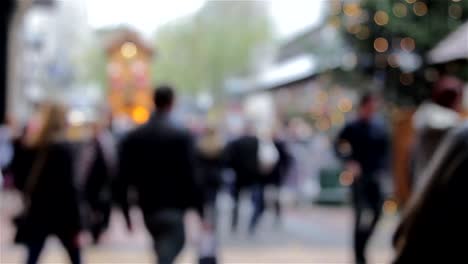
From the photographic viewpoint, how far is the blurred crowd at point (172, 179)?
7.34ft

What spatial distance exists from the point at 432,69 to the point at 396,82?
2.28 feet

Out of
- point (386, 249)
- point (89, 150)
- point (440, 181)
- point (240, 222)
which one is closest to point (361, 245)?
point (386, 249)

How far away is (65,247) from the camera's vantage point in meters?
6.88

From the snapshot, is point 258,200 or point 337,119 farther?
point 337,119

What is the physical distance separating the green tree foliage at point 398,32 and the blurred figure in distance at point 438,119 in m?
10.0

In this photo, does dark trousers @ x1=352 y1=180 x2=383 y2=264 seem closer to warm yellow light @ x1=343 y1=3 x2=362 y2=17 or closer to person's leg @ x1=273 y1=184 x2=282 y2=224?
person's leg @ x1=273 y1=184 x2=282 y2=224

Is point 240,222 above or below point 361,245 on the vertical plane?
below

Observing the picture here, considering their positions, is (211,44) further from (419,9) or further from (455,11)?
(455,11)

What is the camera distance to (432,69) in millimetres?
17391

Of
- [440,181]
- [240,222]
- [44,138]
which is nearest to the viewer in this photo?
[440,181]

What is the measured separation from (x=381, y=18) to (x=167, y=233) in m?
11.4

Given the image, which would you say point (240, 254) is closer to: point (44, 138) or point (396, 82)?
point (44, 138)

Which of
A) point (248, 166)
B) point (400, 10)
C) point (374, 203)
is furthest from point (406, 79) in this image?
point (374, 203)

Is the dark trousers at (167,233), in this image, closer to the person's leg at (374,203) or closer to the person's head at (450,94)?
the person's head at (450,94)
